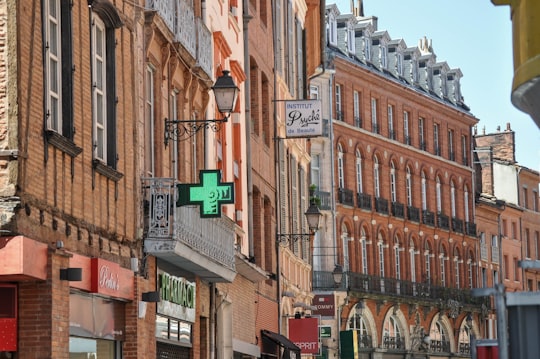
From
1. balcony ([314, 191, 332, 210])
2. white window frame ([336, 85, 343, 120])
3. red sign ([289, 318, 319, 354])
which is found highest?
white window frame ([336, 85, 343, 120])

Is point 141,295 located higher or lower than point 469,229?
lower

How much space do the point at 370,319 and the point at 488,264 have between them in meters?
20.8

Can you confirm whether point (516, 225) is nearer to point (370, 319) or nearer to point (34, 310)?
point (370, 319)

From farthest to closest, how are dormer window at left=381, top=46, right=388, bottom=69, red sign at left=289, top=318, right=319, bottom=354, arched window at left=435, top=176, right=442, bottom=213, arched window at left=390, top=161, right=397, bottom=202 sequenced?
1. arched window at left=435, top=176, right=442, bottom=213
2. dormer window at left=381, top=46, right=388, bottom=69
3. arched window at left=390, top=161, right=397, bottom=202
4. red sign at left=289, top=318, right=319, bottom=354

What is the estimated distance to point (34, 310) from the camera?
14.6 metres

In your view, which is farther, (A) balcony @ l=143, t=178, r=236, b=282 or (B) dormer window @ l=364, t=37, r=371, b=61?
(B) dormer window @ l=364, t=37, r=371, b=61

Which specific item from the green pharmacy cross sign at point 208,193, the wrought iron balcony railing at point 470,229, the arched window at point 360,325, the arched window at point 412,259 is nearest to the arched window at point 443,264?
the wrought iron balcony railing at point 470,229

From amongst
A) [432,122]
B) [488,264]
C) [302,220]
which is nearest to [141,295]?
[302,220]

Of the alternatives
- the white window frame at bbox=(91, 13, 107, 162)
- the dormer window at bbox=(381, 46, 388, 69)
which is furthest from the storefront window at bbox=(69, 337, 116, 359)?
the dormer window at bbox=(381, 46, 388, 69)

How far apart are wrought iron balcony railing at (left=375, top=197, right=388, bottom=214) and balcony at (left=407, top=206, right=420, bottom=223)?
3216 mm

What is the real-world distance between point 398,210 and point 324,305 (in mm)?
28910

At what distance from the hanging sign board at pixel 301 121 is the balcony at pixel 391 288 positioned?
25.8 m

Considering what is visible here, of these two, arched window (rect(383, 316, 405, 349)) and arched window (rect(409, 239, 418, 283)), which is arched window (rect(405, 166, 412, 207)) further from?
arched window (rect(383, 316, 405, 349))

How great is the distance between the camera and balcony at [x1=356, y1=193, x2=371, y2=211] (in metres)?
71.8
